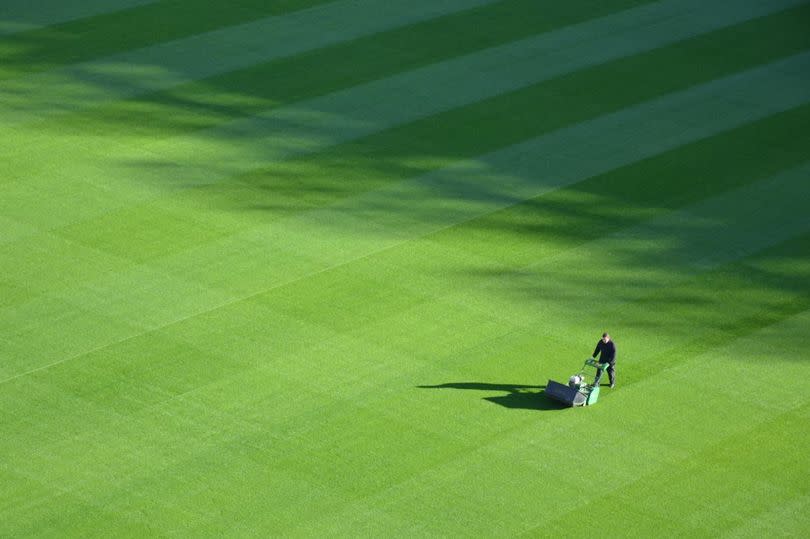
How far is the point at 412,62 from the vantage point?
108 ft

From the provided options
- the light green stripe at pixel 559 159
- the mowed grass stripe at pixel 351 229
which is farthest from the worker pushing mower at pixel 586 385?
the light green stripe at pixel 559 159

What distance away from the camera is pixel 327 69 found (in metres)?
32.5

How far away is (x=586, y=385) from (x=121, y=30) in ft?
57.4

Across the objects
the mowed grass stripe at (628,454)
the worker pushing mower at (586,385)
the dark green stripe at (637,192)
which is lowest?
the mowed grass stripe at (628,454)

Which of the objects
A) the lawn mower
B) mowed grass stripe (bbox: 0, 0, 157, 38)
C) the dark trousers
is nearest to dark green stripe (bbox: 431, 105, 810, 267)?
the dark trousers

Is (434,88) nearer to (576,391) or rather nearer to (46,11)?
(46,11)

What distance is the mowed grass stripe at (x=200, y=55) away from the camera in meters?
31.3

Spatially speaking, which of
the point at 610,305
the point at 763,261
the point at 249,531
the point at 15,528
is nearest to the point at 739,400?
the point at 610,305

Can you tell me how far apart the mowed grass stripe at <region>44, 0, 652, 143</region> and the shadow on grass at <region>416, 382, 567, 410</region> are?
424 inches

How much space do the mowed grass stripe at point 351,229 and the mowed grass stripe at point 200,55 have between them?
6.80m

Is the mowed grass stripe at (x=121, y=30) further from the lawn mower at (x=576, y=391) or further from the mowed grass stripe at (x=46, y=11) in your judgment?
the lawn mower at (x=576, y=391)

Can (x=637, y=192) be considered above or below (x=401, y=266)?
above

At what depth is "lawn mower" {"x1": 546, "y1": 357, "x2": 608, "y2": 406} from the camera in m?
20.8

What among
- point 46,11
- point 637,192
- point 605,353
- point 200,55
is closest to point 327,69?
point 200,55
